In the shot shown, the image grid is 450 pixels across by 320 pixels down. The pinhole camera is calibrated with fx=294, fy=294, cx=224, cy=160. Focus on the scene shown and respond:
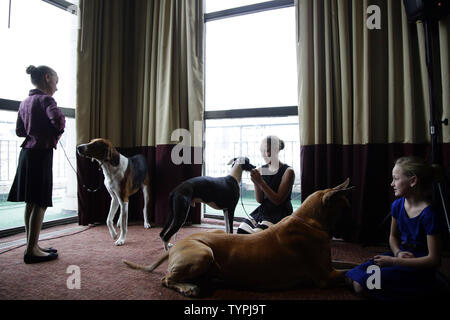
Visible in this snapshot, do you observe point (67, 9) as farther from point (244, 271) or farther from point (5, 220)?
point (244, 271)

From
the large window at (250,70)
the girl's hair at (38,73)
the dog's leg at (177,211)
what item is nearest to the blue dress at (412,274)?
the dog's leg at (177,211)

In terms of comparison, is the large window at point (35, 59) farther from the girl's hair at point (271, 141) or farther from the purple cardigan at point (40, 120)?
the girl's hair at point (271, 141)

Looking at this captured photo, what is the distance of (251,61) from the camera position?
366cm

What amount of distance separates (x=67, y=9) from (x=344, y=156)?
3.46 metres

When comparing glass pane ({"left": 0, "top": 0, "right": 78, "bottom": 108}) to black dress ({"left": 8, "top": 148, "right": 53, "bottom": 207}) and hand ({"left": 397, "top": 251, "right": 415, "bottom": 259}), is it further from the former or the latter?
hand ({"left": 397, "top": 251, "right": 415, "bottom": 259})

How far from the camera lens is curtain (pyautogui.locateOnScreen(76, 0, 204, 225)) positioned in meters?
3.32

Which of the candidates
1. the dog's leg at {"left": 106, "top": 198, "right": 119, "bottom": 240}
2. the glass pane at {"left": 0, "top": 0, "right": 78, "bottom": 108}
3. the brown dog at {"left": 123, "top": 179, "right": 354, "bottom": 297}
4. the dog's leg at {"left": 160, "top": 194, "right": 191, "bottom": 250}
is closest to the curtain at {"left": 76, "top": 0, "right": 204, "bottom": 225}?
the glass pane at {"left": 0, "top": 0, "right": 78, "bottom": 108}

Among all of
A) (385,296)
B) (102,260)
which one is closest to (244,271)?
(385,296)

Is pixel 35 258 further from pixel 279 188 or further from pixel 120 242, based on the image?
pixel 279 188

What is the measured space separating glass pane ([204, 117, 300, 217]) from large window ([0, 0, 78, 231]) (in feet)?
5.61

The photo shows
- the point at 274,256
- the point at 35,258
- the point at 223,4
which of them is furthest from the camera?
the point at 223,4

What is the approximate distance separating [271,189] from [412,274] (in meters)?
1.05

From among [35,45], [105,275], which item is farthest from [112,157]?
[35,45]
